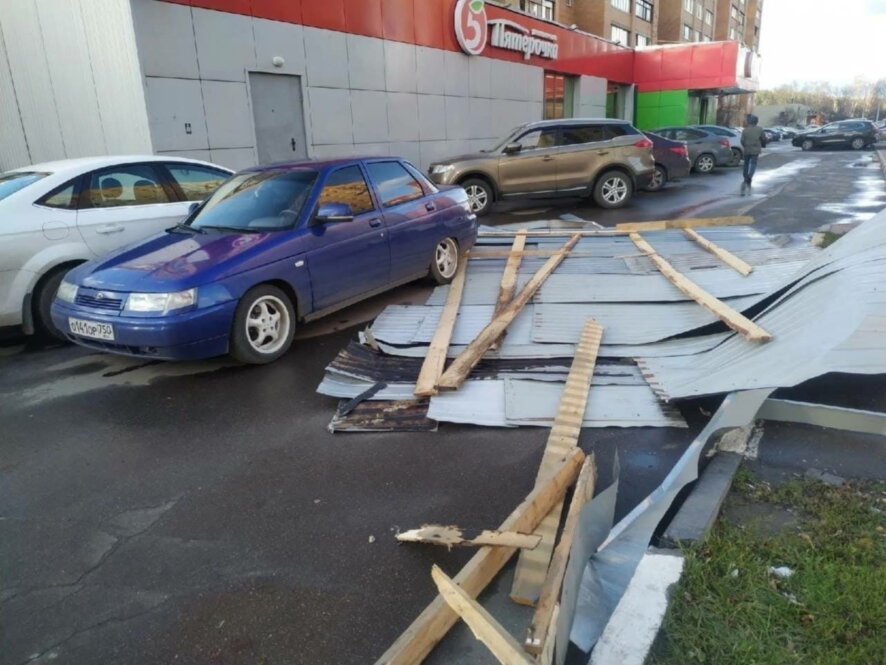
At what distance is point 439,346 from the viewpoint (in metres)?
5.09

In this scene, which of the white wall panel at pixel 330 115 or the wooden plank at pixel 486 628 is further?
the white wall panel at pixel 330 115

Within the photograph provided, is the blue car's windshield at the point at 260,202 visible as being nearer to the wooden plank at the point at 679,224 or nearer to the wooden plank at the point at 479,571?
the wooden plank at the point at 479,571

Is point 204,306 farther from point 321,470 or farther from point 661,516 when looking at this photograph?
point 661,516

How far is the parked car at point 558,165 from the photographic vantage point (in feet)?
41.9

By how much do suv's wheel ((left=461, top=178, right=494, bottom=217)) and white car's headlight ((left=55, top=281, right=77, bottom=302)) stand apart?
345 inches

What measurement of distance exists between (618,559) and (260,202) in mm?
4546

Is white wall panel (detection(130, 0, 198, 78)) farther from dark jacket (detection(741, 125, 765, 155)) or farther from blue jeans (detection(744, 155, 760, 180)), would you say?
blue jeans (detection(744, 155, 760, 180))

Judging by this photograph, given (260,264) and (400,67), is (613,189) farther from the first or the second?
(260,264)

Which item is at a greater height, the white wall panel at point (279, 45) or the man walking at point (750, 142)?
the white wall panel at point (279, 45)

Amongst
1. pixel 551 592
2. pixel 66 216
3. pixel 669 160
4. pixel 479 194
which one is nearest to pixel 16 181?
pixel 66 216

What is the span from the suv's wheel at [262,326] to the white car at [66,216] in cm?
217

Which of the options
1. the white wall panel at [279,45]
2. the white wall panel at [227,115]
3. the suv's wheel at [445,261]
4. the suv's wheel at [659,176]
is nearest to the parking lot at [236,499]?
the suv's wheel at [445,261]

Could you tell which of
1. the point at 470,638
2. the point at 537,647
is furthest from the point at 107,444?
the point at 537,647

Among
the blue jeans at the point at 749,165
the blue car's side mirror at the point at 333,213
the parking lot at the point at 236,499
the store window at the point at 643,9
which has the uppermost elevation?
the store window at the point at 643,9
